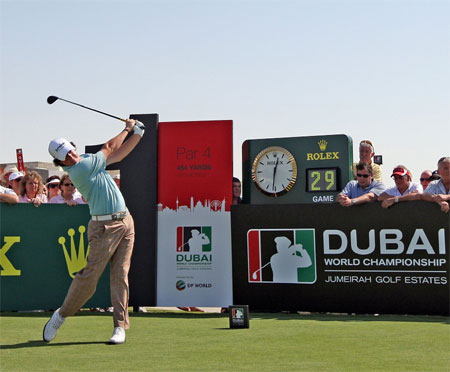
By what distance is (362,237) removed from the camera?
411 inches

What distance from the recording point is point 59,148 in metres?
7.75

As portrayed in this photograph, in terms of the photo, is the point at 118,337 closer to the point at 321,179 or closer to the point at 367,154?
the point at 367,154

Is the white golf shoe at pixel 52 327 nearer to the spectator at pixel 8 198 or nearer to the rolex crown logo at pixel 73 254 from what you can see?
the rolex crown logo at pixel 73 254

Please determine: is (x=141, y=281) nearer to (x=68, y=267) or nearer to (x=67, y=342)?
(x=68, y=267)

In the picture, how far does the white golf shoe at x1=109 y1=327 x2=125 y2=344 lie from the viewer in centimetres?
782

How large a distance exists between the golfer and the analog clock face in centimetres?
778

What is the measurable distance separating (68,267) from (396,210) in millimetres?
4684

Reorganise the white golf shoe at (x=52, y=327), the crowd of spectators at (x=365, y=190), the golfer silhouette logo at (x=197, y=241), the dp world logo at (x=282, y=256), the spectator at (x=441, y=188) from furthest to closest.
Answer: the golfer silhouette logo at (x=197, y=241) < the dp world logo at (x=282, y=256) < the crowd of spectators at (x=365, y=190) < the spectator at (x=441, y=188) < the white golf shoe at (x=52, y=327)

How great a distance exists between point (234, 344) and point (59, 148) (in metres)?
2.59

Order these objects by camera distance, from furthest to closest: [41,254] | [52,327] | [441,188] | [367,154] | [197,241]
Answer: [367,154]
[41,254]
[197,241]
[441,188]
[52,327]

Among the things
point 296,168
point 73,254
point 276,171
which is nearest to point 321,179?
point 296,168

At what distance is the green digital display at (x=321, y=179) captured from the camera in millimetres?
15160

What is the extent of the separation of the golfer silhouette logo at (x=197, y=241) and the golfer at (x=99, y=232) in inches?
118

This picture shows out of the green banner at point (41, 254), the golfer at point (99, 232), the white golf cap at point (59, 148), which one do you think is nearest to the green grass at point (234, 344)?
the golfer at point (99, 232)
